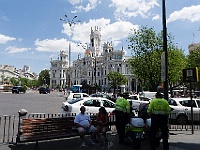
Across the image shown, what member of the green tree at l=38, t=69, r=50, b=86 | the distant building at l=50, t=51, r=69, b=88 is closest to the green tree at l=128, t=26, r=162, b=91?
the distant building at l=50, t=51, r=69, b=88

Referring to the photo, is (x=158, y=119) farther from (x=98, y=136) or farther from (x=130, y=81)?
(x=130, y=81)

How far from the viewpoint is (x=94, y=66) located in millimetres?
111875

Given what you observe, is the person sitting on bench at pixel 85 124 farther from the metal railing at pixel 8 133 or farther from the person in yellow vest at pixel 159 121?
the metal railing at pixel 8 133

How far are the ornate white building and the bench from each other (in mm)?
66807

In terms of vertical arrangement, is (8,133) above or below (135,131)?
below

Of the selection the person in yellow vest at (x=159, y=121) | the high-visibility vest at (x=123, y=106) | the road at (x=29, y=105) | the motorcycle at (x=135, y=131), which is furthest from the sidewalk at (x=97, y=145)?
the road at (x=29, y=105)

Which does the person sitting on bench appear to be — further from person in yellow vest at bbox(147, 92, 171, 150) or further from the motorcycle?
person in yellow vest at bbox(147, 92, 171, 150)

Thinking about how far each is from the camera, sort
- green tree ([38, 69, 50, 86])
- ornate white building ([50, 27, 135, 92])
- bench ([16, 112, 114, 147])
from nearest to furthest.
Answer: bench ([16, 112, 114, 147]) → ornate white building ([50, 27, 135, 92]) → green tree ([38, 69, 50, 86])

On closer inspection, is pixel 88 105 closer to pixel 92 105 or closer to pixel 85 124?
pixel 92 105

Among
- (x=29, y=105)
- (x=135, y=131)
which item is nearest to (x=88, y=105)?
(x=135, y=131)

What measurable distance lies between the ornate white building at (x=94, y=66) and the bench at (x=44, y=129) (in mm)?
66807

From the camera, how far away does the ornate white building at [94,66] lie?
100363 millimetres

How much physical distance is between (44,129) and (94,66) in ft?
342

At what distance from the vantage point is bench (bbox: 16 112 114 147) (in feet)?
23.5
